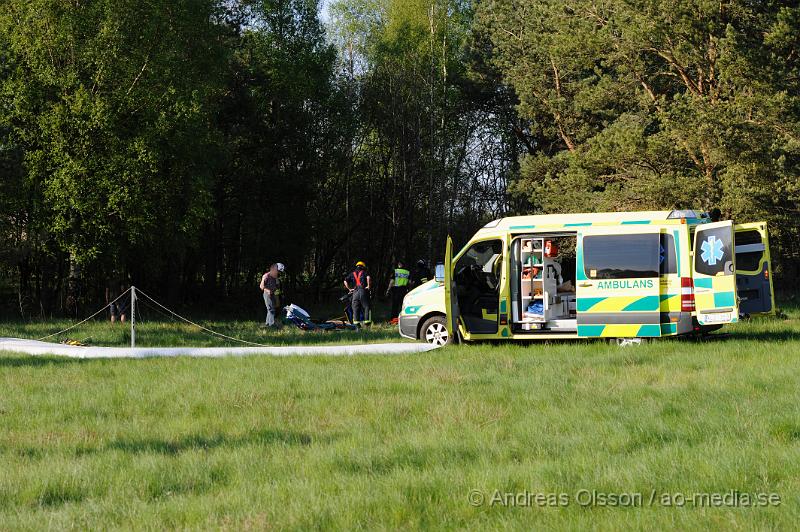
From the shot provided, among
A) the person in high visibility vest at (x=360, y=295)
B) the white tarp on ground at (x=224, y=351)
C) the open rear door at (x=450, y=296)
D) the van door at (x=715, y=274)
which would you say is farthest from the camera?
the person in high visibility vest at (x=360, y=295)

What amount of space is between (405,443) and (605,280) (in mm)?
7569

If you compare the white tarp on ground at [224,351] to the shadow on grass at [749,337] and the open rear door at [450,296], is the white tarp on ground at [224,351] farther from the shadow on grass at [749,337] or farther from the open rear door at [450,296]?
the shadow on grass at [749,337]

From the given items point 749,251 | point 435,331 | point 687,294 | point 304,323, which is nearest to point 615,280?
point 687,294

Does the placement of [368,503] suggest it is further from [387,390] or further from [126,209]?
[126,209]

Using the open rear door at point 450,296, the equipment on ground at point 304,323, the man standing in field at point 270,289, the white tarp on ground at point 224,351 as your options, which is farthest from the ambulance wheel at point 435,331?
the man standing in field at point 270,289

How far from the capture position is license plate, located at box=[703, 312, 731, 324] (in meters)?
12.9

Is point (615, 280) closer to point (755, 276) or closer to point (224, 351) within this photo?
point (755, 276)

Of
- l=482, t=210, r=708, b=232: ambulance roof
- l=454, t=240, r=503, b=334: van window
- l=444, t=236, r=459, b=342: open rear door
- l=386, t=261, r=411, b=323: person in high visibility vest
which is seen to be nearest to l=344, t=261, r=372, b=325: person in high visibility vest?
l=386, t=261, r=411, b=323: person in high visibility vest

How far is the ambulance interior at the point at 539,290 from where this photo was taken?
47.5 ft

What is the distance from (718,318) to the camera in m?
13.0

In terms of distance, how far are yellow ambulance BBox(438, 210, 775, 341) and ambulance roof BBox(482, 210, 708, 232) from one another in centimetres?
2

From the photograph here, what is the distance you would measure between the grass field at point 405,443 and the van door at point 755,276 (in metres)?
2.16

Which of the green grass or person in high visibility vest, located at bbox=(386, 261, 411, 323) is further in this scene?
person in high visibility vest, located at bbox=(386, 261, 411, 323)

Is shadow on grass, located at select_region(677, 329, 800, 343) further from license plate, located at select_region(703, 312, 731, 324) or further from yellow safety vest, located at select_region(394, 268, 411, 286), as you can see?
yellow safety vest, located at select_region(394, 268, 411, 286)
